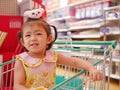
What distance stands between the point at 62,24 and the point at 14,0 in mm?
3059

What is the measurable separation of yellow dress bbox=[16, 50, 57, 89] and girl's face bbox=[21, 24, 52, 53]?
0.06 m

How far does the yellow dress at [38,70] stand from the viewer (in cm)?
114

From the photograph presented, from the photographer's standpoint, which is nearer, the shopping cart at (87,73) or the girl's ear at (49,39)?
the shopping cart at (87,73)

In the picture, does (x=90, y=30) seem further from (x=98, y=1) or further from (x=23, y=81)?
(x=23, y=81)

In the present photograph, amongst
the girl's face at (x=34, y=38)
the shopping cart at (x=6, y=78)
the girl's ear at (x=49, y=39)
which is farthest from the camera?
the shopping cart at (x=6, y=78)

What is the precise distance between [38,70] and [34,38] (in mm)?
182

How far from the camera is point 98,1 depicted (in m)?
3.67

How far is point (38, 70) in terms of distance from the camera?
3.80 ft

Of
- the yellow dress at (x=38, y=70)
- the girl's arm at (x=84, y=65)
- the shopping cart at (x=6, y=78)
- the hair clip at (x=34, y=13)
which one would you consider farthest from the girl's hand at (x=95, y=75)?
the shopping cart at (x=6, y=78)

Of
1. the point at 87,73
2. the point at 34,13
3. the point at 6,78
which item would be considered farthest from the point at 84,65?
the point at 6,78

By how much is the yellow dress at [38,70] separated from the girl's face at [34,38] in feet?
0.20

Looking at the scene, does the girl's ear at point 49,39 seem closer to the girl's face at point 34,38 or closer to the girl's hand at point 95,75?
the girl's face at point 34,38

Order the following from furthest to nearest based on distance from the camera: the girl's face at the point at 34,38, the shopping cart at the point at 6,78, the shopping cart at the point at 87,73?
the shopping cart at the point at 6,78 < the girl's face at the point at 34,38 < the shopping cart at the point at 87,73

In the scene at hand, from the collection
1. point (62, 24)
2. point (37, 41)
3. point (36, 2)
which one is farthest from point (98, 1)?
point (37, 41)
